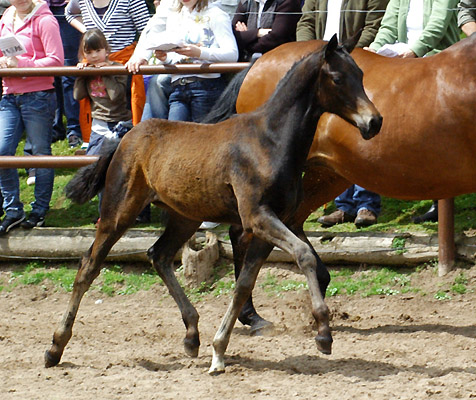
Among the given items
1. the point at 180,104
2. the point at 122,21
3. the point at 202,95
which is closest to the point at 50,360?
the point at 180,104

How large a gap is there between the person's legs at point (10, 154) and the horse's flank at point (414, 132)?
10.1ft

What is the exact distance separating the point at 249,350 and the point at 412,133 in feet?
6.14

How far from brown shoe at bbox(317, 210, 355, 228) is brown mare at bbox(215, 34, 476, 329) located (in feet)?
5.35

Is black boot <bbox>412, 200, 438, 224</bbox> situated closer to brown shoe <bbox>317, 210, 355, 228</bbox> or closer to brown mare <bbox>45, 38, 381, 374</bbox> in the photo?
brown shoe <bbox>317, 210, 355, 228</bbox>

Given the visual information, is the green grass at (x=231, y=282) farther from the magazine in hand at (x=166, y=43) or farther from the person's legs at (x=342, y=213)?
the magazine in hand at (x=166, y=43)

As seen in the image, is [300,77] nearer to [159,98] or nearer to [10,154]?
[159,98]

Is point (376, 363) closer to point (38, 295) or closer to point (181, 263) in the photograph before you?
point (181, 263)

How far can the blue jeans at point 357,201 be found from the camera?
7775mm

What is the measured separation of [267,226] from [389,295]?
8.12ft

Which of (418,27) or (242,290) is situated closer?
(242,290)

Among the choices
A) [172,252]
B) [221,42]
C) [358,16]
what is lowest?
[172,252]

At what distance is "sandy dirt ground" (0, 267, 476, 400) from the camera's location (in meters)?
4.69

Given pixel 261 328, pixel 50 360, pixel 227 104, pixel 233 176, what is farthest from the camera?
pixel 227 104

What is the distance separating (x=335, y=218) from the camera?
313 inches
